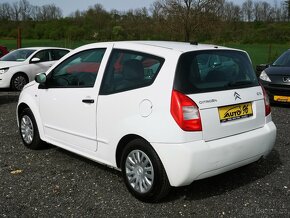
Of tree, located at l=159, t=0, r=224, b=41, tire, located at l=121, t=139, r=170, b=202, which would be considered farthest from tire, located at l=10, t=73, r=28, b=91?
tree, located at l=159, t=0, r=224, b=41

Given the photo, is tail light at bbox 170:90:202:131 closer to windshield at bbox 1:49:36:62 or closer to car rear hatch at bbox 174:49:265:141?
car rear hatch at bbox 174:49:265:141

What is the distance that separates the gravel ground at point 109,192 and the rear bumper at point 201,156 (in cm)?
39

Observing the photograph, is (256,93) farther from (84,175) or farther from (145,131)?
(84,175)

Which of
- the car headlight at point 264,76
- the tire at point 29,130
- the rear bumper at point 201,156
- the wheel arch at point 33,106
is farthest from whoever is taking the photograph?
the car headlight at point 264,76

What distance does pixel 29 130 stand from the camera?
19.5ft

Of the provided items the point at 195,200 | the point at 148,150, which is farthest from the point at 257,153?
the point at 148,150

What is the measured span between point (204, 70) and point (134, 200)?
1.52 meters

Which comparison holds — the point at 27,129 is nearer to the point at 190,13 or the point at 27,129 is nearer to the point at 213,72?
the point at 213,72

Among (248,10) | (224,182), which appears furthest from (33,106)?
(248,10)

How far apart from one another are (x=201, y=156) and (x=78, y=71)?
210cm

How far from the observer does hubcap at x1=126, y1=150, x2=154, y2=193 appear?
13.2 feet

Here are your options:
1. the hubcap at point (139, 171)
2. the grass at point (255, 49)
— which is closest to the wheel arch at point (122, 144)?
the hubcap at point (139, 171)

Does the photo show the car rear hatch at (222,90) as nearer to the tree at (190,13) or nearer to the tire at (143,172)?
the tire at (143,172)

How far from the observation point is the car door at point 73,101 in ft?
15.2
